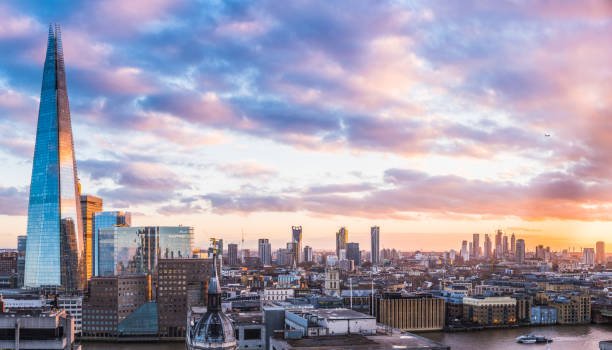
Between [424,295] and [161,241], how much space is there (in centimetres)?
4080

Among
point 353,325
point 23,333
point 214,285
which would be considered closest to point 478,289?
point 353,325

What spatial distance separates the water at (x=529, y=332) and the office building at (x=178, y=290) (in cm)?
2011

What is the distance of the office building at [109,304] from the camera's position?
2073 inches

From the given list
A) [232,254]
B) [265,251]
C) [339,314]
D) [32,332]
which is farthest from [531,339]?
[265,251]

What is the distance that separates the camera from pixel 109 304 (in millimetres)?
53469

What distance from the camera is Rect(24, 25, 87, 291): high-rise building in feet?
228

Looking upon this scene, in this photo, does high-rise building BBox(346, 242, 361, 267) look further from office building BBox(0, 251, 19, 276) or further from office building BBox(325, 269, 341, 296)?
office building BBox(325, 269, 341, 296)

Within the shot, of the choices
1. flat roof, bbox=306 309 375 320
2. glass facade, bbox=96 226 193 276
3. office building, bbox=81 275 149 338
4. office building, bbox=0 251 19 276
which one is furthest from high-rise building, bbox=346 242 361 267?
flat roof, bbox=306 309 375 320

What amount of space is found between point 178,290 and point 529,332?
103 feet

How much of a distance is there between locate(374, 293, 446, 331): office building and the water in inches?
81.6

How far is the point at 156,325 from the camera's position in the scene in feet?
171

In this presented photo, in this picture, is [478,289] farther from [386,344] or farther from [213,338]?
[213,338]

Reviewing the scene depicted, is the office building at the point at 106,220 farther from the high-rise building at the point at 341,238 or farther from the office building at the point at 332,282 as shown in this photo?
the high-rise building at the point at 341,238

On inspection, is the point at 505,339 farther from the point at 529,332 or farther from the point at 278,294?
the point at 278,294
